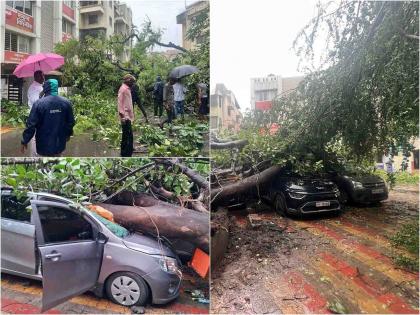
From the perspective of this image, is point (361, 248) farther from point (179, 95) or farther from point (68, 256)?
point (68, 256)

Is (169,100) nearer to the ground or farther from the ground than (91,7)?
nearer to the ground

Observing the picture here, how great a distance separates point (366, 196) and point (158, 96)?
2.40 metres

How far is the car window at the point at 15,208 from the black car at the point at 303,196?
243 centimetres

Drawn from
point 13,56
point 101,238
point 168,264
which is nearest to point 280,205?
point 168,264

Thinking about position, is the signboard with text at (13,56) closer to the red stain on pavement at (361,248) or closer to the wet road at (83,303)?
the wet road at (83,303)

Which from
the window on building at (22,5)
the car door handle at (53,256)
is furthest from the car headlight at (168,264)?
the window on building at (22,5)

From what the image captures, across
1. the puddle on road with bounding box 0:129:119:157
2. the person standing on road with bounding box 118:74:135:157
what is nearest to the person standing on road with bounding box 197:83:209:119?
the person standing on road with bounding box 118:74:135:157

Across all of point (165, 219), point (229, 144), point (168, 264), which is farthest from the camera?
point (229, 144)

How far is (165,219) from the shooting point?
304 cm

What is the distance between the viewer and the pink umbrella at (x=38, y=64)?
3168 mm

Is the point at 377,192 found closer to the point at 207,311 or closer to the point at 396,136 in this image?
the point at 396,136

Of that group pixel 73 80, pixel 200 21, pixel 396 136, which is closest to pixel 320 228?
pixel 396 136

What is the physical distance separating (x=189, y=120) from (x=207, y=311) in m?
1.77

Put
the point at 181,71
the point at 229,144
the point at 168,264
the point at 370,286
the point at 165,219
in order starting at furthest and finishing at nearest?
the point at 229,144 → the point at 181,71 → the point at 165,219 → the point at 168,264 → the point at 370,286
